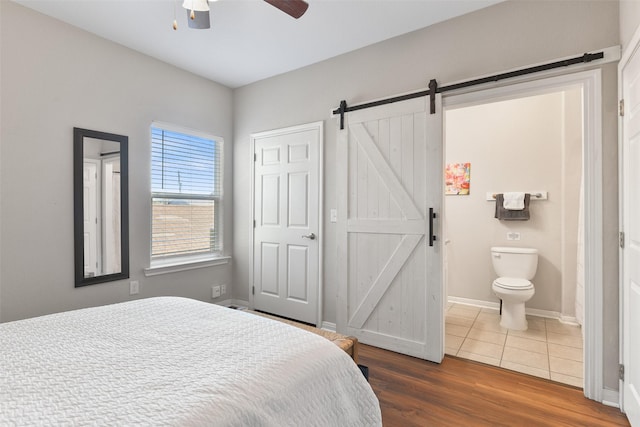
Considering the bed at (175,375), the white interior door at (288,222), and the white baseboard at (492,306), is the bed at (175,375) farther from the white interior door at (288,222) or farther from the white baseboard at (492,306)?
the white baseboard at (492,306)

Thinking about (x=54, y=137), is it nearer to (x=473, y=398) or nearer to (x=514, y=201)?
(x=473, y=398)

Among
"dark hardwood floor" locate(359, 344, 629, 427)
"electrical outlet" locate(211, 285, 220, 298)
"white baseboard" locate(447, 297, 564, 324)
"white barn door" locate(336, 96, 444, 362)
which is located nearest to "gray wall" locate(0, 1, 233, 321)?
"electrical outlet" locate(211, 285, 220, 298)

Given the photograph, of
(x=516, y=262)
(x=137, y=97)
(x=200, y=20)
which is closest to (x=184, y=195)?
(x=137, y=97)

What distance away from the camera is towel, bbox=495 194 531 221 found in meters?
3.63

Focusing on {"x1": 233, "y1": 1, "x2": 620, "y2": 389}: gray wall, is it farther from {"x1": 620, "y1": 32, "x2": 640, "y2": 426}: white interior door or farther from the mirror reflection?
the mirror reflection

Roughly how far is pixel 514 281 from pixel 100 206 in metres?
4.00

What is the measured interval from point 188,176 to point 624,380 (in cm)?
384

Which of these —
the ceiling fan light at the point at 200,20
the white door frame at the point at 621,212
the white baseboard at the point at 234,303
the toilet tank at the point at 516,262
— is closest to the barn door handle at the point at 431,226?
the white door frame at the point at 621,212

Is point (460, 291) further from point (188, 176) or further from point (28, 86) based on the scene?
point (28, 86)

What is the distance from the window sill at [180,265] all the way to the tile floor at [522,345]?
2.56 m

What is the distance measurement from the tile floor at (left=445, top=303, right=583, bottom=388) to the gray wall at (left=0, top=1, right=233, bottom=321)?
117 inches

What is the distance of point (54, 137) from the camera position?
249 cm

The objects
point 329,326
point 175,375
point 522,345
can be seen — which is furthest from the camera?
point 329,326

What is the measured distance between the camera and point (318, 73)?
323cm
